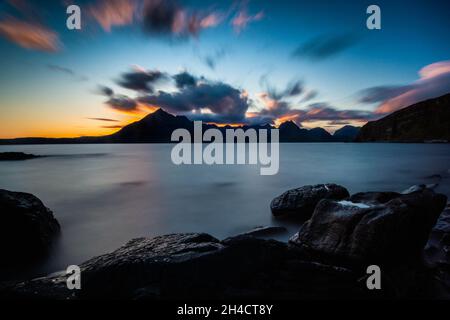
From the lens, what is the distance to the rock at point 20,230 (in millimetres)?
4922

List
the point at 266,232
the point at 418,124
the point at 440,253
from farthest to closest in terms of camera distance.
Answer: the point at 418,124 → the point at 266,232 → the point at 440,253

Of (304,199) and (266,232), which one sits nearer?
(266,232)

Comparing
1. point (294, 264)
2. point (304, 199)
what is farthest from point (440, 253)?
point (294, 264)

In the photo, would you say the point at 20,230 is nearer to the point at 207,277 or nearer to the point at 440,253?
the point at 207,277

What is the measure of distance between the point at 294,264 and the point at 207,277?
1.33 meters

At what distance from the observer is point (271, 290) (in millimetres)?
3176

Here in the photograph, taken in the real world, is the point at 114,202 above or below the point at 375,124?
below

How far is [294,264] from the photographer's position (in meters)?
3.56

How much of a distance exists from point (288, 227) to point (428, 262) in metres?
3.04

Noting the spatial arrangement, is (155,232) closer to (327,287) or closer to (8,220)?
(8,220)

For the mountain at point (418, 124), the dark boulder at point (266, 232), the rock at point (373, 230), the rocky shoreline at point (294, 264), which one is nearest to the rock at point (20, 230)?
the rocky shoreline at point (294, 264)

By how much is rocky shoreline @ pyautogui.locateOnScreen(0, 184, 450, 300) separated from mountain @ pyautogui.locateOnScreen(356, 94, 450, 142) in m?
145
